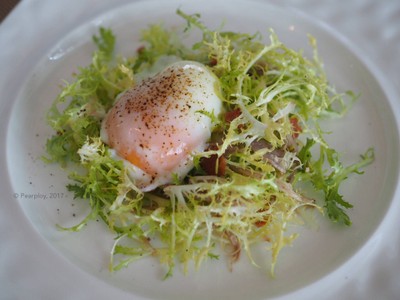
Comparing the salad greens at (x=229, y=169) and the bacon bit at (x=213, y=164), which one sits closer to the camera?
the salad greens at (x=229, y=169)

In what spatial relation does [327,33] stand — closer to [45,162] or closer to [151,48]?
[151,48]

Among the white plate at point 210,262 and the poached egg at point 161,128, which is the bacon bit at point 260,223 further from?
the poached egg at point 161,128

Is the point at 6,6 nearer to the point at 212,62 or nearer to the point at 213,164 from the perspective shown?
the point at 212,62

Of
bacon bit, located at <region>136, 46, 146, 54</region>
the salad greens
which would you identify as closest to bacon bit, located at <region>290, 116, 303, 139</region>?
the salad greens

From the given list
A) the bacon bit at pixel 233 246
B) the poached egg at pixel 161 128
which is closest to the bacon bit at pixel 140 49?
the poached egg at pixel 161 128

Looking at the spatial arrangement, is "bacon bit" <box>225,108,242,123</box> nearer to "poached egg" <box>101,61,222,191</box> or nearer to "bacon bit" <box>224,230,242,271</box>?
"poached egg" <box>101,61,222,191</box>

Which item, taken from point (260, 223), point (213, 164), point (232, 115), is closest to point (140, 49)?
point (232, 115)
